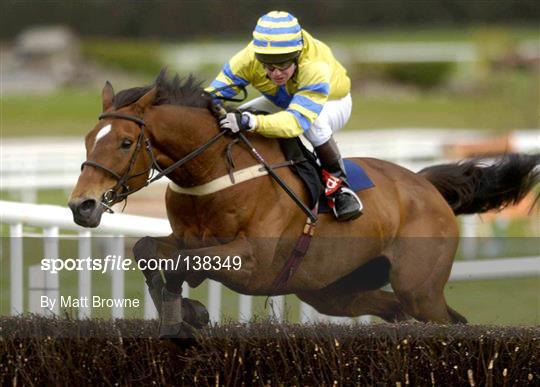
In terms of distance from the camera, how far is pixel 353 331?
403cm

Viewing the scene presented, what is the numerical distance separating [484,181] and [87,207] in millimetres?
2252

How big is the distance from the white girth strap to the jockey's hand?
0.14m

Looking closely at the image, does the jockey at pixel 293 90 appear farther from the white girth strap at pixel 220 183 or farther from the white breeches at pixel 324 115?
the white girth strap at pixel 220 183

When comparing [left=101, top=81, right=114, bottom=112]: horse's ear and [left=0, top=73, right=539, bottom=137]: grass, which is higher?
[left=0, top=73, right=539, bottom=137]: grass

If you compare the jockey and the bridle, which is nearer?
the bridle

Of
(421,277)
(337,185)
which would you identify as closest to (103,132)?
(337,185)

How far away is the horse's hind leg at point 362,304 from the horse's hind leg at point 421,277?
51 mm

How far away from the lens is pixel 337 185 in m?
4.60

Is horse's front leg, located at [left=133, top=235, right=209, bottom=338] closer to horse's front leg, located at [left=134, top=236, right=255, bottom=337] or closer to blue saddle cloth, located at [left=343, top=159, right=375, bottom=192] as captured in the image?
horse's front leg, located at [left=134, top=236, right=255, bottom=337]

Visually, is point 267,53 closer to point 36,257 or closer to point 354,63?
point 36,257

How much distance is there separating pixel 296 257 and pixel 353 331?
53 centimetres

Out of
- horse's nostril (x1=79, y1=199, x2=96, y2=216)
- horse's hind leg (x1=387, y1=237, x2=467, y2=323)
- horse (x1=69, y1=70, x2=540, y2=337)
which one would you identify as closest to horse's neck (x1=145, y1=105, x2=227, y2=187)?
horse (x1=69, y1=70, x2=540, y2=337)

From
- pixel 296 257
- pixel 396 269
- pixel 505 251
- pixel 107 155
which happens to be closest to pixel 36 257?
pixel 107 155

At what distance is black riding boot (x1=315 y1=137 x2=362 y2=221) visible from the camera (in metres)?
4.59
